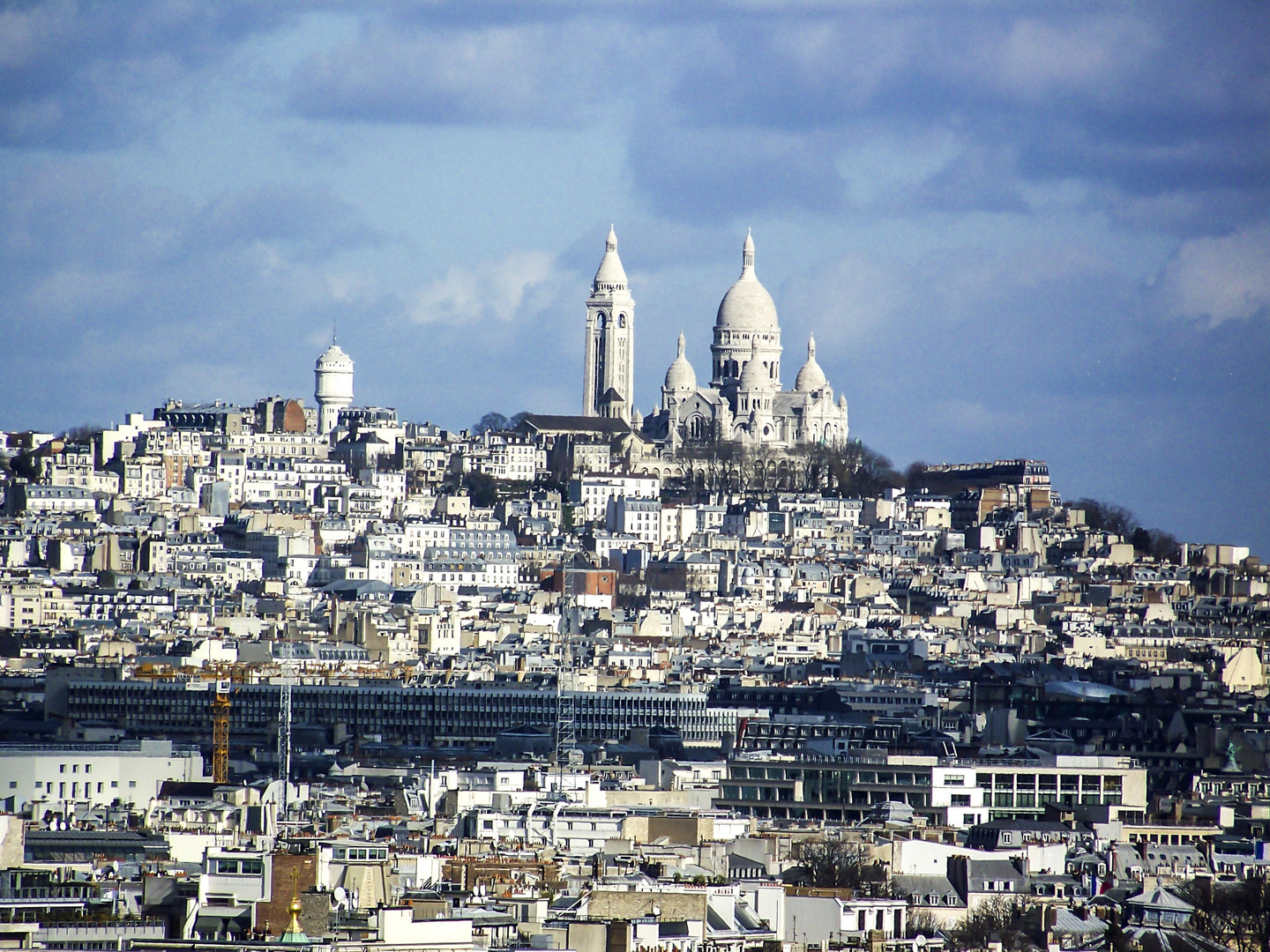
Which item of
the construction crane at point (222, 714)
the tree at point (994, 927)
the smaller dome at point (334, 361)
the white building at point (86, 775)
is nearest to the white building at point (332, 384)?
the smaller dome at point (334, 361)

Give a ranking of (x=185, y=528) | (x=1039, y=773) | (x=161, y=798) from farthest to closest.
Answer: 1. (x=185, y=528)
2. (x=1039, y=773)
3. (x=161, y=798)

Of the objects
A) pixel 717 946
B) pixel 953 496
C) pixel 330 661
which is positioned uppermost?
pixel 953 496

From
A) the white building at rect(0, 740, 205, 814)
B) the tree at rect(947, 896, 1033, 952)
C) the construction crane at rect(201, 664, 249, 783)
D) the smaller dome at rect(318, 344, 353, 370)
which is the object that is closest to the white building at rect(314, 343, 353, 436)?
the smaller dome at rect(318, 344, 353, 370)

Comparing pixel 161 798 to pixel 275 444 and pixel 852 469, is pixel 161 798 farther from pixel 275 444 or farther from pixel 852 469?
pixel 852 469

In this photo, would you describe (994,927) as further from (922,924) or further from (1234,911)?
(1234,911)

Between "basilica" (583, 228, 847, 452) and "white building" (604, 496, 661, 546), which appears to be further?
"basilica" (583, 228, 847, 452)

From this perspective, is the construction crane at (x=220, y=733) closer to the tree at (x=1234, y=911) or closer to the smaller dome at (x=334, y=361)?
the tree at (x=1234, y=911)

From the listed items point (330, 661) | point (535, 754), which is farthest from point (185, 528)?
point (535, 754)

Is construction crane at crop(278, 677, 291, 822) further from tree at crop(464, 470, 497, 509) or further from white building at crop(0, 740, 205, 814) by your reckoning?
tree at crop(464, 470, 497, 509)
